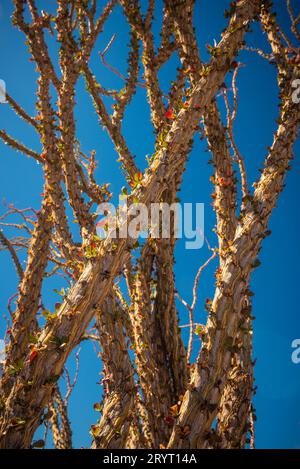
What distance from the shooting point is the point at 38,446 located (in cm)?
299

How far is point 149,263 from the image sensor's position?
5.37 metres

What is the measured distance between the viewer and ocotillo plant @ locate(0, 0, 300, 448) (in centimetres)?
307

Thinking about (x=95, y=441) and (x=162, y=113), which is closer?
(x=95, y=441)

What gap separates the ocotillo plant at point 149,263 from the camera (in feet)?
10.1

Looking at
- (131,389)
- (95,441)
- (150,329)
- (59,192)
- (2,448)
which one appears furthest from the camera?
(59,192)

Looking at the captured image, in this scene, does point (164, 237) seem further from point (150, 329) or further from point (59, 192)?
point (59, 192)

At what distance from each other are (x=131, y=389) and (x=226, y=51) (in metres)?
4.49

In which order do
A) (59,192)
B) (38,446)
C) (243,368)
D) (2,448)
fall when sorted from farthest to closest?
1. (59,192)
2. (243,368)
3. (38,446)
4. (2,448)

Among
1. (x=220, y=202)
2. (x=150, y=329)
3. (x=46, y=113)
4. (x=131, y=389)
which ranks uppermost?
(x=46, y=113)

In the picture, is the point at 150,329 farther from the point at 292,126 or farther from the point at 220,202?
the point at 292,126

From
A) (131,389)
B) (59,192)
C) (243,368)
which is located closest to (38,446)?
(131,389)

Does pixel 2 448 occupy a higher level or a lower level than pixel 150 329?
lower
